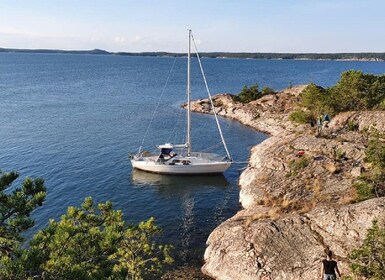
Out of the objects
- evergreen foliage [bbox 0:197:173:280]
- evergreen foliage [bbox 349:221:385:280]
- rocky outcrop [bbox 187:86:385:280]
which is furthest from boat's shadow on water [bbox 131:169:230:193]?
evergreen foliage [bbox 0:197:173:280]

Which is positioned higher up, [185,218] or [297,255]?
[297,255]

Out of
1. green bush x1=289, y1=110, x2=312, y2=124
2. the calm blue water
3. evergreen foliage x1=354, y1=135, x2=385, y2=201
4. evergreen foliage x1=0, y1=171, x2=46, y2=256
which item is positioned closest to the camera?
evergreen foliage x1=0, y1=171, x2=46, y2=256

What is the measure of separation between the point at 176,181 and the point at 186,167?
214cm

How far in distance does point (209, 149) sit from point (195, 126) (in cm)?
1626

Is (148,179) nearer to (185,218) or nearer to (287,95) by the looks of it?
(185,218)

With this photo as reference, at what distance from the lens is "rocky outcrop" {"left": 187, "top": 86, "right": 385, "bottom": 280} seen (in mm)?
24359

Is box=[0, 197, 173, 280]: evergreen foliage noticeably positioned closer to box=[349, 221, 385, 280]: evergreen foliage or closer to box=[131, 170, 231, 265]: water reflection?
box=[349, 221, 385, 280]: evergreen foliage

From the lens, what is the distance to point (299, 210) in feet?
96.8

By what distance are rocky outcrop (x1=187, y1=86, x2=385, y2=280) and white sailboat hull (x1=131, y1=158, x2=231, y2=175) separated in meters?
3.88

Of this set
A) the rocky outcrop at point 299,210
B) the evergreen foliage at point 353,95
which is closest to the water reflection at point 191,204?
the rocky outcrop at point 299,210

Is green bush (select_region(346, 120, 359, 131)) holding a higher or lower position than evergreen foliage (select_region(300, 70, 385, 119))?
lower

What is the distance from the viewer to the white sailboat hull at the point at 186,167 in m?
46.2

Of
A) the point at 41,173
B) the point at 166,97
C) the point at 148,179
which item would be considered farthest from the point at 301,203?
the point at 166,97

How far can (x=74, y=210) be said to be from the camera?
13602 mm
